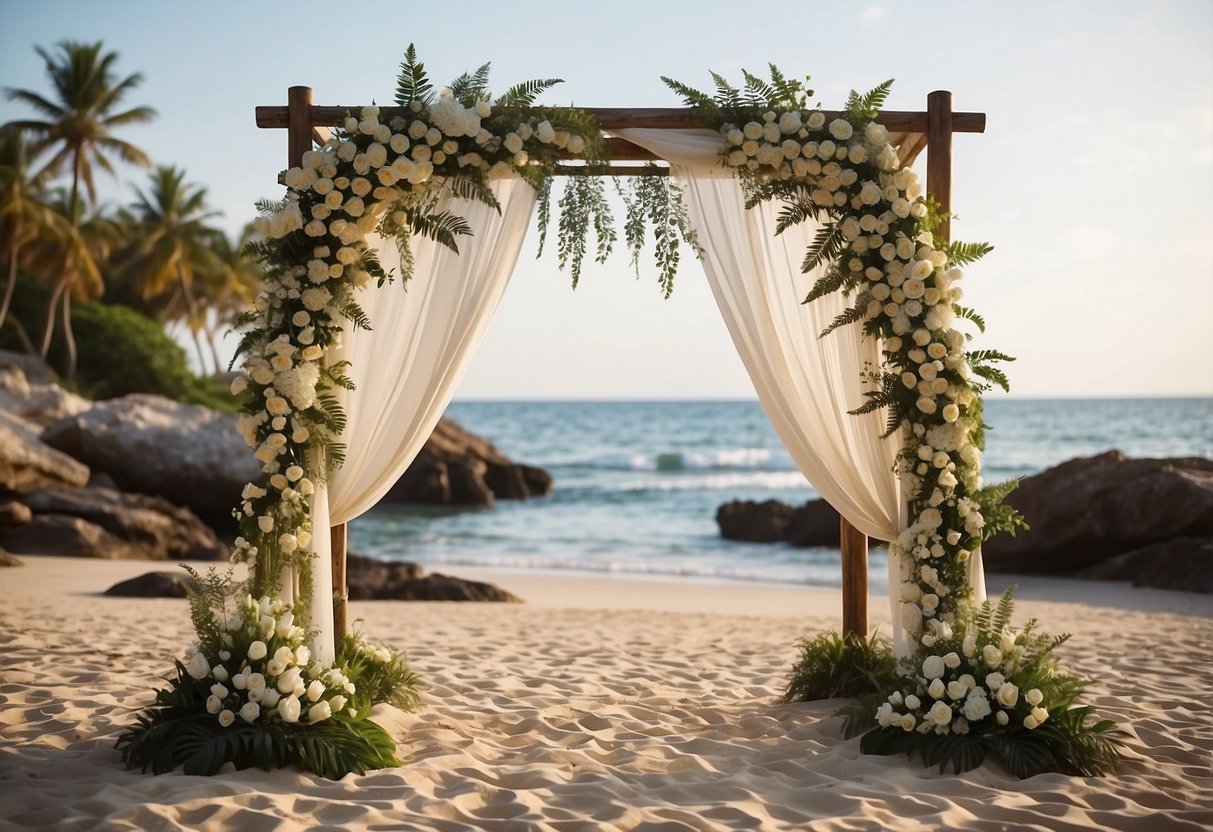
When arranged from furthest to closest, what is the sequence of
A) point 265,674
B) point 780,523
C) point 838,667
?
point 780,523 < point 838,667 < point 265,674

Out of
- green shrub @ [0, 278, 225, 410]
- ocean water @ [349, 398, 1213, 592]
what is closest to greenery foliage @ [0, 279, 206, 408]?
green shrub @ [0, 278, 225, 410]

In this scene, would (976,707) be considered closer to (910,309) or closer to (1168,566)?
(910,309)

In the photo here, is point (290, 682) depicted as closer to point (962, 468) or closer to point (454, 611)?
point (962, 468)

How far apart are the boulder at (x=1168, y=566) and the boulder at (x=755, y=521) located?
20.5 feet

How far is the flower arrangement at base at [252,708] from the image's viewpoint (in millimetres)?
3863

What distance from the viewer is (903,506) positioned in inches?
182

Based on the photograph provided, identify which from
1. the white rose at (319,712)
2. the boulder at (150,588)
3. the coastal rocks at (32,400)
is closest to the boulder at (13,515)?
the boulder at (150,588)

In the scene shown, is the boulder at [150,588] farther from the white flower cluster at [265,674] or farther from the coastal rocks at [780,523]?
the coastal rocks at [780,523]

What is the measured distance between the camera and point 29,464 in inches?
503

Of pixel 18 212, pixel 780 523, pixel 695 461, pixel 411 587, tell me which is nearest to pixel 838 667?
pixel 411 587

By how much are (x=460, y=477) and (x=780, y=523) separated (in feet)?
29.6

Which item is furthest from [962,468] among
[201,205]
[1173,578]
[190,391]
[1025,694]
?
[201,205]

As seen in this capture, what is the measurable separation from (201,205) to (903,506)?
3044cm

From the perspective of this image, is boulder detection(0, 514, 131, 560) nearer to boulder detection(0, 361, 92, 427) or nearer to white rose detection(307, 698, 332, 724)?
boulder detection(0, 361, 92, 427)
